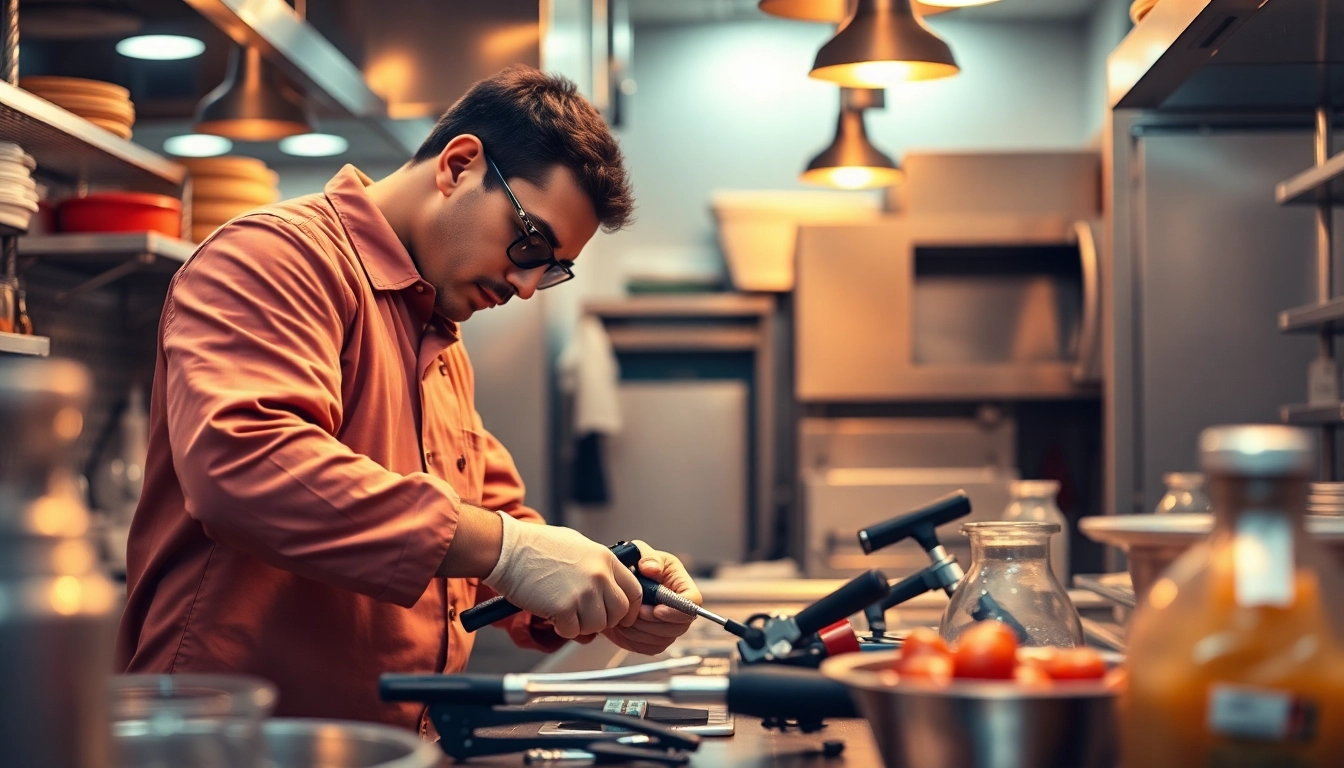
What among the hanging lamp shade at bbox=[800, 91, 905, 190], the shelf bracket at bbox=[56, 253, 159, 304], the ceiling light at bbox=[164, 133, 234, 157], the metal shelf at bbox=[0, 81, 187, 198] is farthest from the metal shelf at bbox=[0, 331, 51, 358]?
the hanging lamp shade at bbox=[800, 91, 905, 190]

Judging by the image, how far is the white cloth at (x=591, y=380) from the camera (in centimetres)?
446

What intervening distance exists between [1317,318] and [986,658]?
A: 146 centimetres

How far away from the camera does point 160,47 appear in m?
2.71

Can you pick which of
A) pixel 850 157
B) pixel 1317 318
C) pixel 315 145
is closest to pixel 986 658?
pixel 1317 318

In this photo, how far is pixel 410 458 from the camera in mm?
1558

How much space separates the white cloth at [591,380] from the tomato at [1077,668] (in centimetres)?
367

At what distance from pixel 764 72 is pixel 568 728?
4451 millimetres

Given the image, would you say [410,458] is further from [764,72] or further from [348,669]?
[764,72]

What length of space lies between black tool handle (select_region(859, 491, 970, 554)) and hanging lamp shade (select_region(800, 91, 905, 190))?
2.05 meters

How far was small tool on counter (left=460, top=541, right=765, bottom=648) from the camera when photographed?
51.1 inches

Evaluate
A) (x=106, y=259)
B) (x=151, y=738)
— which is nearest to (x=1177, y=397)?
(x=106, y=259)

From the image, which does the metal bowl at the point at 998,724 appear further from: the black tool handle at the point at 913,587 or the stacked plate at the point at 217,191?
the stacked plate at the point at 217,191

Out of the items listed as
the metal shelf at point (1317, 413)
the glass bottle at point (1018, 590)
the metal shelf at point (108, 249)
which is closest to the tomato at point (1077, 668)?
the glass bottle at point (1018, 590)

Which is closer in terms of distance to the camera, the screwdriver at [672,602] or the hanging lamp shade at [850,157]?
the screwdriver at [672,602]
